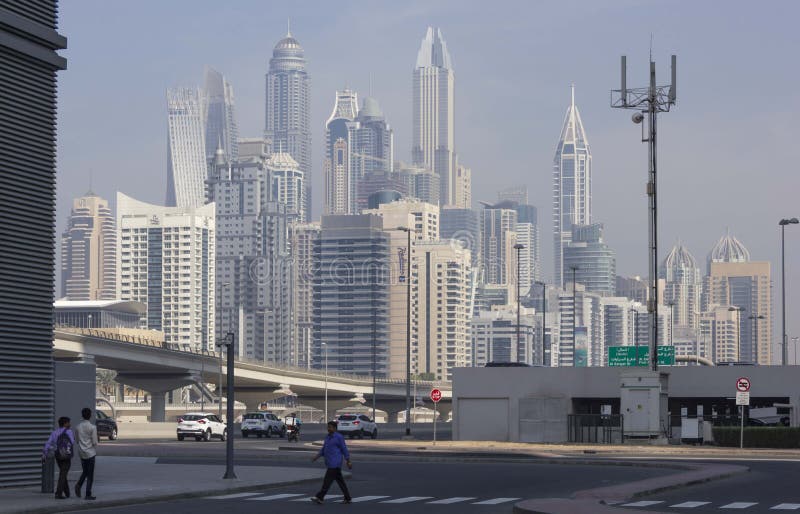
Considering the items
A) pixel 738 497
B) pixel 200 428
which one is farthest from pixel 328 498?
pixel 200 428

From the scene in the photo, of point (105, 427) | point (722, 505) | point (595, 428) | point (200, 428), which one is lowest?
point (200, 428)

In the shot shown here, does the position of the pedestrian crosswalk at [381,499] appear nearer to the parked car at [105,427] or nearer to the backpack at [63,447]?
the backpack at [63,447]

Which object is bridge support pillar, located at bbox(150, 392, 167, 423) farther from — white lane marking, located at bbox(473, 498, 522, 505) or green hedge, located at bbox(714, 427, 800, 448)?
white lane marking, located at bbox(473, 498, 522, 505)

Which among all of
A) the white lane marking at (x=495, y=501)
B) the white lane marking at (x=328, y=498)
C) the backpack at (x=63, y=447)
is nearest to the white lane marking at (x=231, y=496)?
the white lane marking at (x=328, y=498)

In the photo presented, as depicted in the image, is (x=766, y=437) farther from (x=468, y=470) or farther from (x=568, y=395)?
(x=468, y=470)

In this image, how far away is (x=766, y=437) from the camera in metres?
57.1

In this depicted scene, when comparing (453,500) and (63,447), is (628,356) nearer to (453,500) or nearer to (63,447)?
(453,500)

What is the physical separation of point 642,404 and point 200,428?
26.0 metres

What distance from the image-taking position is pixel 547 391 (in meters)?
66.4

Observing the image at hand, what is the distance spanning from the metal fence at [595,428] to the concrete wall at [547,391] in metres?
0.53

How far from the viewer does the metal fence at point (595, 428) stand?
62.6 metres

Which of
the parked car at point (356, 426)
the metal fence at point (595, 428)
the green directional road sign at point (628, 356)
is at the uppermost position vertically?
the green directional road sign at point (628, 356)

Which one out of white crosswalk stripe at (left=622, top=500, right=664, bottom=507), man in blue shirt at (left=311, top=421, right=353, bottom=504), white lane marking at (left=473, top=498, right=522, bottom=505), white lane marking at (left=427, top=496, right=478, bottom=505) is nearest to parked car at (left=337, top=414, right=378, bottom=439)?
white lane marking at (left=427, top=496, right=478, bottom=505)

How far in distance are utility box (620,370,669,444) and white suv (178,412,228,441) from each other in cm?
2489
